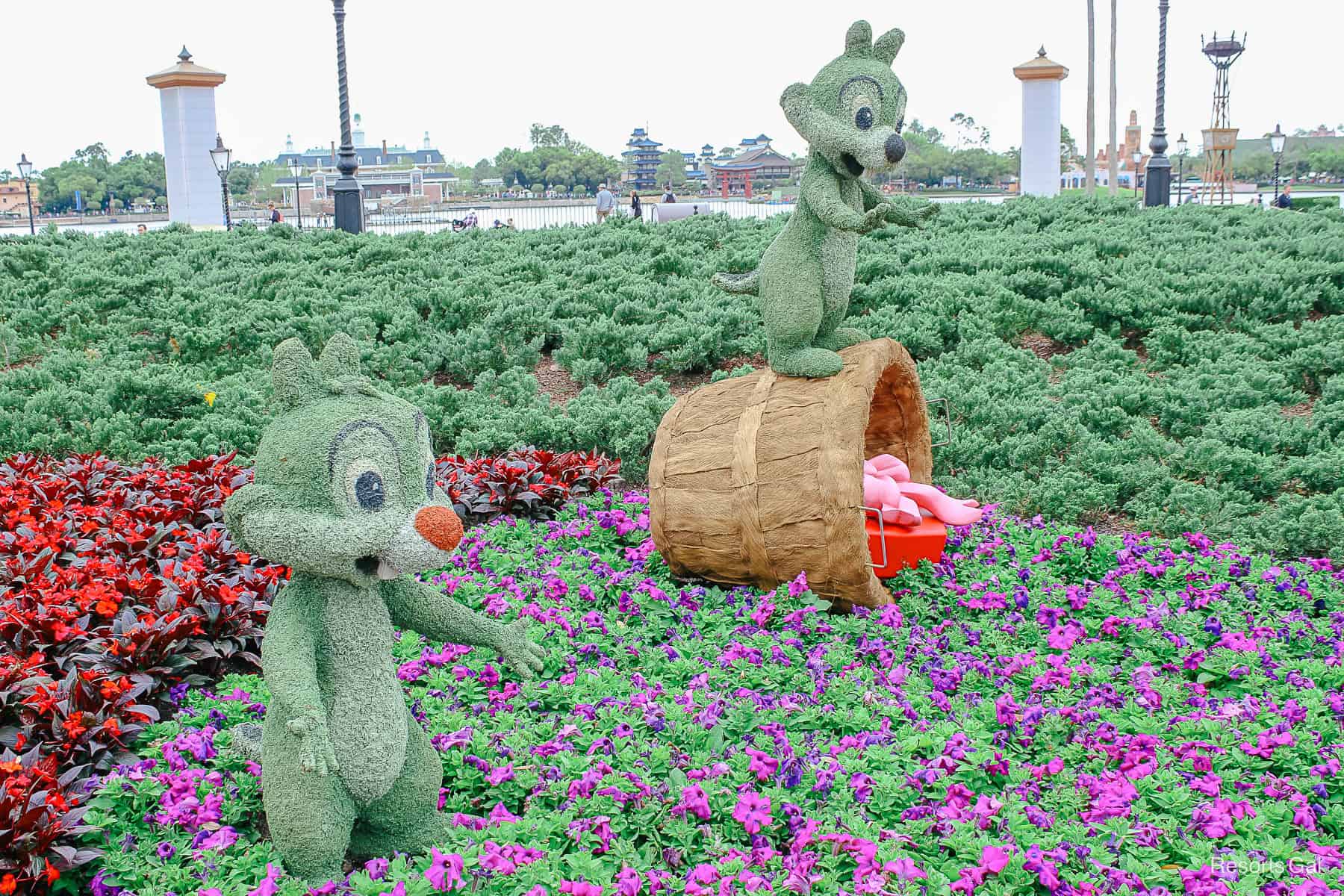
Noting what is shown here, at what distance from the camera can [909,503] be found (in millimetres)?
4340

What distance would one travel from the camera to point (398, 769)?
251cm

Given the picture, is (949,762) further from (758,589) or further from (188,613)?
(188,613)

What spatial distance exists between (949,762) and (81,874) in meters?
2.25

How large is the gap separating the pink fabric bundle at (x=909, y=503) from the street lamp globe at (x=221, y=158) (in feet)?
63.8

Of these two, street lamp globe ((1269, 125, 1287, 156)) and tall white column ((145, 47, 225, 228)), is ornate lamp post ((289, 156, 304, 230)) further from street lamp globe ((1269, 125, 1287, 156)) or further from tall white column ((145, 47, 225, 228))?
street lamp globe ((1269, 125, 1287, 156))

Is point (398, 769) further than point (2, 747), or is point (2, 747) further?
point (2, 747)

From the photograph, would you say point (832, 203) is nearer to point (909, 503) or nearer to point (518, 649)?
point (909, 503)

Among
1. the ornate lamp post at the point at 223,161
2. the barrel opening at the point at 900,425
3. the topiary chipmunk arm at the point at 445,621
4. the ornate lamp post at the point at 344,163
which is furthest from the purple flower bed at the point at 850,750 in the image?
the ornate lamp post at the point at 223,161

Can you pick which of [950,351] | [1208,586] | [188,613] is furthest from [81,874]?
[950,351]

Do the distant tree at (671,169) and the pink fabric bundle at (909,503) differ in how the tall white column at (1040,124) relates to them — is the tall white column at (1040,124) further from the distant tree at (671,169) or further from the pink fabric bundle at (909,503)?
the distant tree at (671,169)

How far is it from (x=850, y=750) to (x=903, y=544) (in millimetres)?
1541

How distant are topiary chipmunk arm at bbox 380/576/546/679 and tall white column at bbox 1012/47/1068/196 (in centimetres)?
1981

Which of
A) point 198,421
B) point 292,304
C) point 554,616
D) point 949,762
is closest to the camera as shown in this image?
point 949,762

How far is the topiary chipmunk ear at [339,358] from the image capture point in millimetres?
2539
